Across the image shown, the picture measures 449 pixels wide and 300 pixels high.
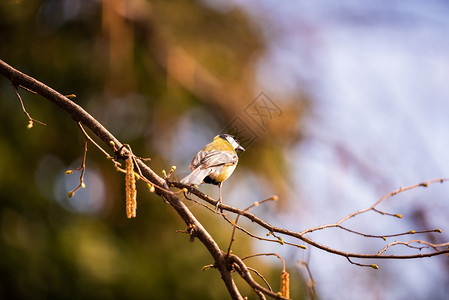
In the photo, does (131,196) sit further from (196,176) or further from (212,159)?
(212,159)

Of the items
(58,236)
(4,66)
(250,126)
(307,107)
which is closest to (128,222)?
(58,236)

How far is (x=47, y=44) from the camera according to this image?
20.4 ft

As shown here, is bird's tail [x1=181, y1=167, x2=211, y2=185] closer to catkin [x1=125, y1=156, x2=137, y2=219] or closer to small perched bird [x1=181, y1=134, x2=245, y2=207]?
small perched bird [x1=181, y1=134, x2=245, y2=207]

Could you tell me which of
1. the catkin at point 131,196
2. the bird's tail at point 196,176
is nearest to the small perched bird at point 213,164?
the bird's tail at point 196,176

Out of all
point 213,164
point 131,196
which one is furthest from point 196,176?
point 131,196

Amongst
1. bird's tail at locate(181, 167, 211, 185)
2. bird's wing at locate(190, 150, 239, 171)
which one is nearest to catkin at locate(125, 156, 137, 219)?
bird's tail at locate(181, 167, 211, 185)

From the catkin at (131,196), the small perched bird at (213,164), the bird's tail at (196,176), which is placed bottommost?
the catkin at (131,196)

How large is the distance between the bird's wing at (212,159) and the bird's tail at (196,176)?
0.10 feet

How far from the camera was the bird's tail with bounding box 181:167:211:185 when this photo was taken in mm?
1917

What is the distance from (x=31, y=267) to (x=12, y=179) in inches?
43.2

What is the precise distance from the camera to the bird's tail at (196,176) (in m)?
1.92

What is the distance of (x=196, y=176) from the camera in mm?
2008

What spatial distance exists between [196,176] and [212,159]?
225 mm

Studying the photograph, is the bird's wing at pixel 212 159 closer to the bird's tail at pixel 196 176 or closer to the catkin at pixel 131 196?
the bird's tail at pixel 196 176
